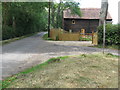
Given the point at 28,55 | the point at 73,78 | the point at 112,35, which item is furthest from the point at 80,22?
the point at 73,78

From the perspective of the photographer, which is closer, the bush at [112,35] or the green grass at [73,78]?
the green grass at [73,78]

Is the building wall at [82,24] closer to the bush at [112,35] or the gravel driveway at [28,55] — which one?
the bush at [112,35]

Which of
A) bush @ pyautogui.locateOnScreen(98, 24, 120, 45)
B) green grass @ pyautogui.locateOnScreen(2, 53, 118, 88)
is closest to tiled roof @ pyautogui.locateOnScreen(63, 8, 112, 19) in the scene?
bush @ pyautogui.locateOnScreen(98, 24, 120, 45)

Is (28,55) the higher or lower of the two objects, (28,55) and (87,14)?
the lower

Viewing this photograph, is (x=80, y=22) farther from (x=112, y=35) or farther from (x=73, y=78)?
(x=73, y=78)

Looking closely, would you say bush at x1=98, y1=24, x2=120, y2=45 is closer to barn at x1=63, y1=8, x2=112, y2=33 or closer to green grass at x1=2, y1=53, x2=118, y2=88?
green grass at x1=2, y1=53, x2=118, y2=88

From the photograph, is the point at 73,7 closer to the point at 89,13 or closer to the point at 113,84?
the point at 89,13

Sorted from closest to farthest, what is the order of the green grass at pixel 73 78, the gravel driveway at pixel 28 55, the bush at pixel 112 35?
the green grass at pixel 73 78
the gravel driveway at pixel 28 55
the bush at pixel 112 35

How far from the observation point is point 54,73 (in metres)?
5.05

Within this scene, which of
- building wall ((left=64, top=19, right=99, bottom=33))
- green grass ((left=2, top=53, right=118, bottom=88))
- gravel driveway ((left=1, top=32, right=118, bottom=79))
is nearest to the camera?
green grass ((left=2, top=53, right=118, bottom=88))

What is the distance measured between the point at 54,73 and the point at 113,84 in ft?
5.43

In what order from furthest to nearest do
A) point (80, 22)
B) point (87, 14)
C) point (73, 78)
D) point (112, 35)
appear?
point (87, 14), point (80, 22), point (112, 35), point (73, 78)

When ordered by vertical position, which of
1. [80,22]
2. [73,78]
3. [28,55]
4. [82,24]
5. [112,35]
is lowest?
[28,55]

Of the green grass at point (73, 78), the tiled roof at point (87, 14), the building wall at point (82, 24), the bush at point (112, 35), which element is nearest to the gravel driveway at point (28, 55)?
the green grass at point (73, 78)
